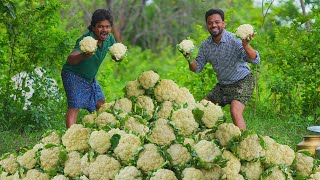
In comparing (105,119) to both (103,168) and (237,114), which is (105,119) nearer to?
(103,168)

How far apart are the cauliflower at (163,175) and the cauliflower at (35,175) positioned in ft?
2.13

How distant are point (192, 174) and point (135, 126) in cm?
62

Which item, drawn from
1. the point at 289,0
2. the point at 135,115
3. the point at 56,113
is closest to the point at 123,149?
the point at 135,115

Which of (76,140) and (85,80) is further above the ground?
(85,80)

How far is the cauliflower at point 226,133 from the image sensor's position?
3.57 m

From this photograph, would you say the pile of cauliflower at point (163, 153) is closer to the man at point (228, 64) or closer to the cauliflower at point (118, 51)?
→ the cauliflower at point (118, 51)

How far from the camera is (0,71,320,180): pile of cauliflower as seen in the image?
11.5 ft

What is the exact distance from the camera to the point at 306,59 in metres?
8.11

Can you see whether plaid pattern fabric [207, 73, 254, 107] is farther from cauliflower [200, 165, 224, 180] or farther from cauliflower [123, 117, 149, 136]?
cauliflower [200, 165, 224, 180]

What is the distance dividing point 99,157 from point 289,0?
9.34 metres

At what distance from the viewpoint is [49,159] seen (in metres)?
3.76

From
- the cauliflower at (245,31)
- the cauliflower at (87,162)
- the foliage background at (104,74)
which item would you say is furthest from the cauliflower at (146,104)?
the foliage background at (104,74)

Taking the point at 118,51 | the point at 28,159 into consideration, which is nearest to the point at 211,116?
the point at 28,159

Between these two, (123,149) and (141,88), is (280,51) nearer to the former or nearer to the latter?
(141,88)
